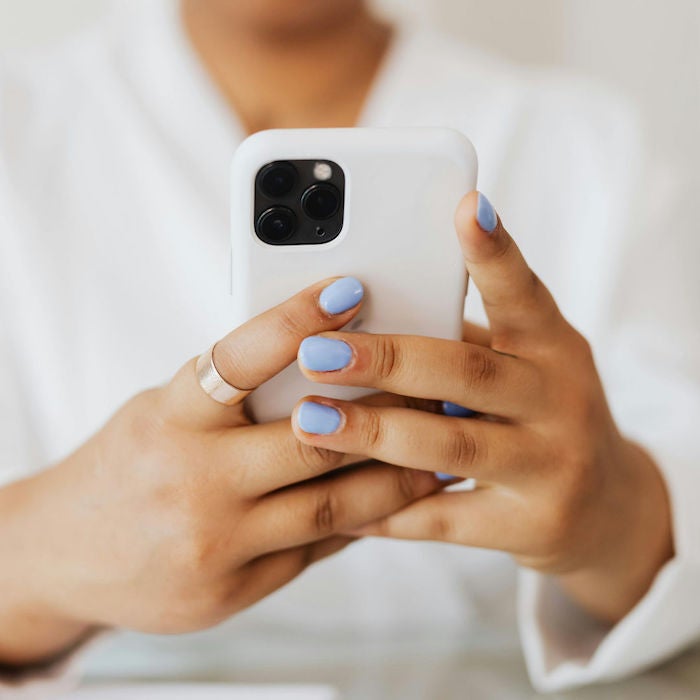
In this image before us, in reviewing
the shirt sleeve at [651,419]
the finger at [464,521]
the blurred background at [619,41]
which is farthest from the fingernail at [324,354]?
the blurred background at [619,41]

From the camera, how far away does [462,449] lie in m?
0.36

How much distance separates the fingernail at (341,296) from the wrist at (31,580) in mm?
189

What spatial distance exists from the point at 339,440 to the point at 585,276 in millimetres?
443

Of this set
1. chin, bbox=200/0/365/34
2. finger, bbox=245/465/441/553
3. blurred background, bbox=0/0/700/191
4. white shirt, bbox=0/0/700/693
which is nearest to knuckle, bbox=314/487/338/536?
finger, bbox=245/465/441/553

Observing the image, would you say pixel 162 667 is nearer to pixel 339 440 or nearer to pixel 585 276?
pixel 339 440

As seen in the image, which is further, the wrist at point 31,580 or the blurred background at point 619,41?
the blurred background at point 619,41

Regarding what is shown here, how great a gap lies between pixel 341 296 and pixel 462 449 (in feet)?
0.26

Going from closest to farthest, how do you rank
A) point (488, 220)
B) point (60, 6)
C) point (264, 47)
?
point (488, 220) < point (264, 47) < point (60, 6)

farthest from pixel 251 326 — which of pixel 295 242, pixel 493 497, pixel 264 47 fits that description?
pixel 264 47

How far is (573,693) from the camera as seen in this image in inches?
20.4

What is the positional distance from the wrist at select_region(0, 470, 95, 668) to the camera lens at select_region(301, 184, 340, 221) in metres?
0.20

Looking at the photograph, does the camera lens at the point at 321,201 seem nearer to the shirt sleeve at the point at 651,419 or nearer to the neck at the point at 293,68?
the shirt sleeve at the point at 651,419

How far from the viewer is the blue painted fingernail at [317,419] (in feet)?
1.13

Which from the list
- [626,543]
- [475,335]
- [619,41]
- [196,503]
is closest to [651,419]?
[626,543]
